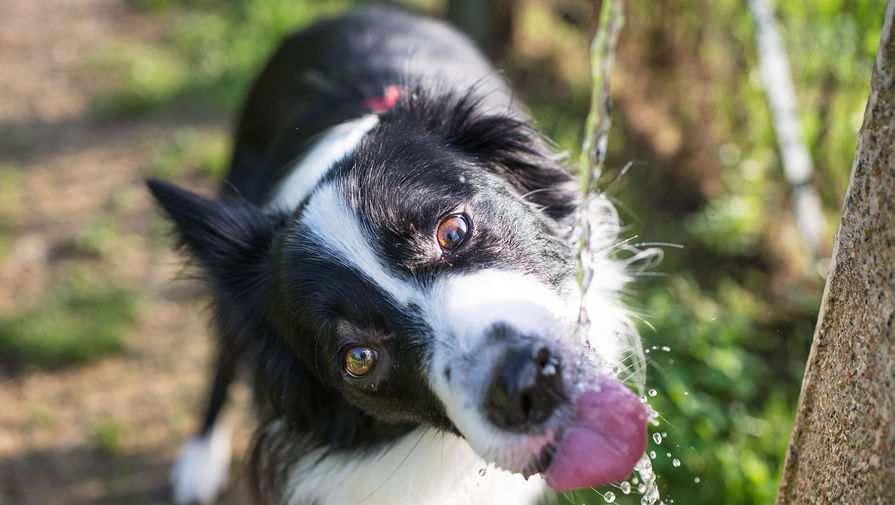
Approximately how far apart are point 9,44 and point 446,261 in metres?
6.53

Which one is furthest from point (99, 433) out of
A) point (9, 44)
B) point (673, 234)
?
point (9, 44)

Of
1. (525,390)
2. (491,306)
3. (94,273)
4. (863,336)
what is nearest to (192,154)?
(94,273)

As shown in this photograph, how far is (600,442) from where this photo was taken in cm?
173

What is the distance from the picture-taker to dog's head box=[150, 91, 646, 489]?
5.72 feet

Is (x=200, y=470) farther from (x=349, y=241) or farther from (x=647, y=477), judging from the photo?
(x=647, y=477)

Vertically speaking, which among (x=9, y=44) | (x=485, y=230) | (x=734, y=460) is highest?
(x=485, y=230)

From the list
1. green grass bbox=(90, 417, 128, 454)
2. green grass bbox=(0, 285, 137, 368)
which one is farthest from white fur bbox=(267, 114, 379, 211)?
green grass bbox=(0, 285, 137, 368)

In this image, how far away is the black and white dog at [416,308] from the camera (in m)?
1.76

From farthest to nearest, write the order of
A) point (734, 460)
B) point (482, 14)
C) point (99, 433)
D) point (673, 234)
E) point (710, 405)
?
point (482, 14) < point (673, 234) < point (99, 433) < point (710, 405) < point (734, 460)

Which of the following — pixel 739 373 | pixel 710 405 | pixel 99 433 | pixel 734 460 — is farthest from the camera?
pixel 99 433

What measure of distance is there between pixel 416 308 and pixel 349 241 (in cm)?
27

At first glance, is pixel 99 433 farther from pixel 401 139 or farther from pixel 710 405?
pixel 710 405

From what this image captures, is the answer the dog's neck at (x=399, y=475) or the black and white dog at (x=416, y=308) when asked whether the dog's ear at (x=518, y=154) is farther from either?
the dog's neck at (x=399, y=475)

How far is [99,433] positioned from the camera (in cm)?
385
